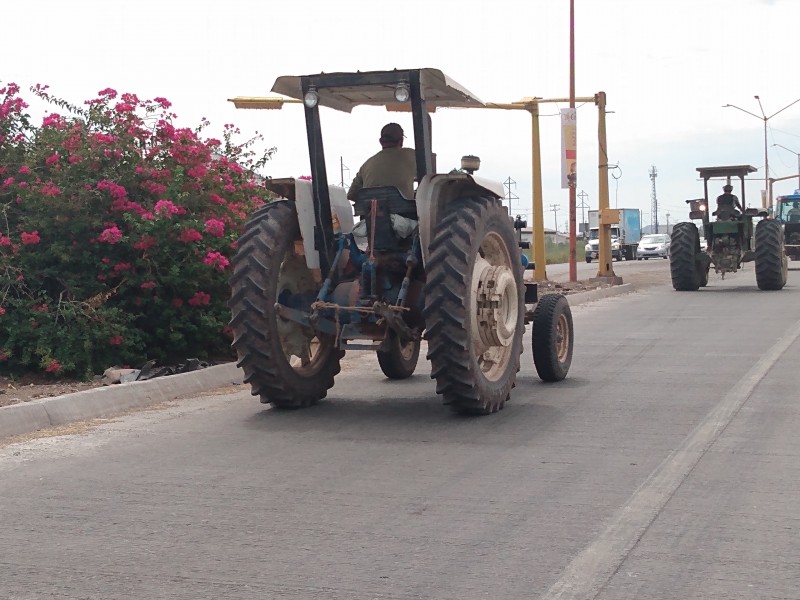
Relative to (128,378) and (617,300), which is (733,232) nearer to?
(617,300)

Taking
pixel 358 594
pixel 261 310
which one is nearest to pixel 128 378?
pixel 261 310

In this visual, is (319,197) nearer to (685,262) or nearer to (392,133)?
(392,133)

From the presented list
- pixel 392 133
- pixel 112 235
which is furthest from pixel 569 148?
pixel 392 133

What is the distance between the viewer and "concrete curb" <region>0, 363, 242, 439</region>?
334 inches

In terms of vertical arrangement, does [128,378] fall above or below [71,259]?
below

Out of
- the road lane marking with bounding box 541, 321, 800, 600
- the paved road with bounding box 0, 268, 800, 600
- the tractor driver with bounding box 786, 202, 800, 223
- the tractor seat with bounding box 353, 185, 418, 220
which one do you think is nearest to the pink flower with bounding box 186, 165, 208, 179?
the paved road with bounding box 0, 268, 800, 600

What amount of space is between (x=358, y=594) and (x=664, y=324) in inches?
523

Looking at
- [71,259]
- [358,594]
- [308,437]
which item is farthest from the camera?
[71,259]

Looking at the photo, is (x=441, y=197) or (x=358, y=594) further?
(x=441, y=197)

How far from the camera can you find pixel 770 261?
2505 cm

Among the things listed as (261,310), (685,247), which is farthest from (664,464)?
(685,247)

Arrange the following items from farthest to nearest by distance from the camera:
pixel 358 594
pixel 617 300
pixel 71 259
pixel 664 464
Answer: pixel 617 300 < pixel 71 259 < pixel 664 464 < pixel 358 594

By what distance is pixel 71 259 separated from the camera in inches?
467

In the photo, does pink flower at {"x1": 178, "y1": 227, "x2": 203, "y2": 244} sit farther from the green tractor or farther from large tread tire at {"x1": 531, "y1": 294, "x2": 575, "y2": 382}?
the green tractor
